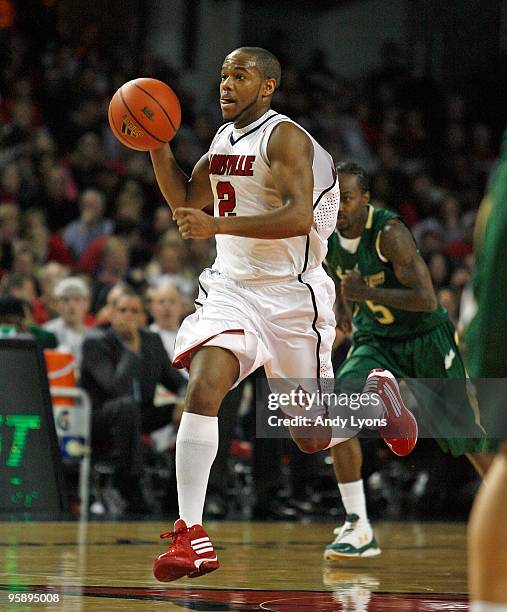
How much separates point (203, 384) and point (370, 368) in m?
2.06

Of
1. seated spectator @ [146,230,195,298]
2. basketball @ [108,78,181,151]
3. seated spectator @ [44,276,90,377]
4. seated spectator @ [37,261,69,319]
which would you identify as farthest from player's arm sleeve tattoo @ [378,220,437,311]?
seated spectator @ [146,230,195,298]

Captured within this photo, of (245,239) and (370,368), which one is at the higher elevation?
(245,239)

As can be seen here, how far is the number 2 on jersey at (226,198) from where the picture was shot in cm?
518

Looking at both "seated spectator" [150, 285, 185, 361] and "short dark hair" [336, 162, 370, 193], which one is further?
"seated spectator" [150, 285, 185, 361]

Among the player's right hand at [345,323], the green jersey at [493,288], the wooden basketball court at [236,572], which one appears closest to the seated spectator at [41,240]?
the wooden basketball court at [236,572]

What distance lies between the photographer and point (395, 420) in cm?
604

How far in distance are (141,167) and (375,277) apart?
6946 mm

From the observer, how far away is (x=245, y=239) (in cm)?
512

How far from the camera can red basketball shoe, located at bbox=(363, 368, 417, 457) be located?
601 centimetres

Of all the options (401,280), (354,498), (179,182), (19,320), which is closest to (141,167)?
(19,320)

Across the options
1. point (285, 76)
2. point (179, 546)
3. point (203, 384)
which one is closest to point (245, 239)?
point (203, 384)

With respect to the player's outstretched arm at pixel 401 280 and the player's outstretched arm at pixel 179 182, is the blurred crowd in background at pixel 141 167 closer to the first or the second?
the player's outstretched arm at pixel 401 280

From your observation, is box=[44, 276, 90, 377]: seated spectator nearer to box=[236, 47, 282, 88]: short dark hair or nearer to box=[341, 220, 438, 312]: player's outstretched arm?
box=[341, 220, 438, 312]: player's outstretched arm

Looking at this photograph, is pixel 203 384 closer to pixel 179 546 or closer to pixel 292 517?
pixel 179 546
